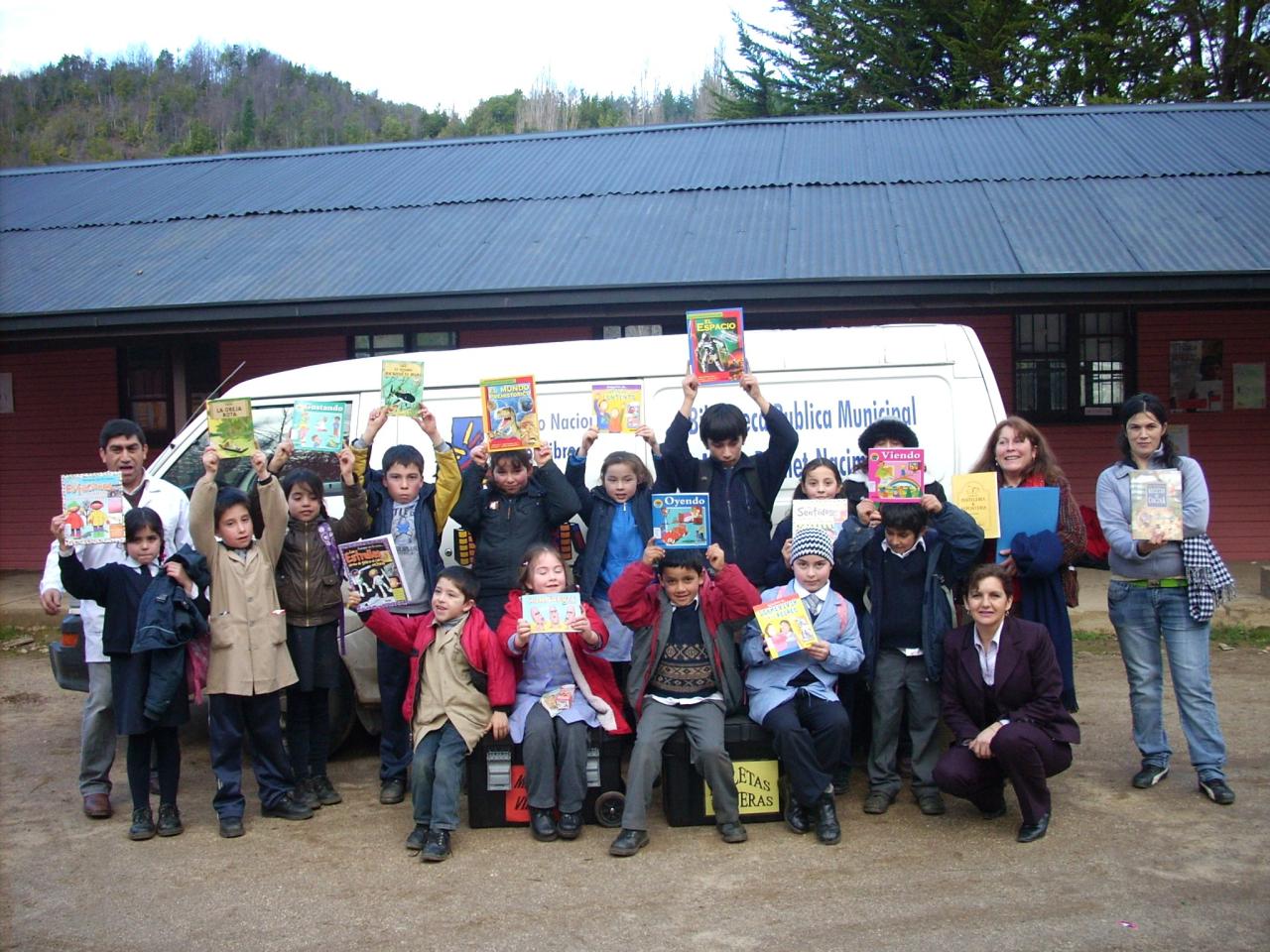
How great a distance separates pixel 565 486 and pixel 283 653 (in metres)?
1.53

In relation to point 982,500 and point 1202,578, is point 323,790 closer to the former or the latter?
point 982,500

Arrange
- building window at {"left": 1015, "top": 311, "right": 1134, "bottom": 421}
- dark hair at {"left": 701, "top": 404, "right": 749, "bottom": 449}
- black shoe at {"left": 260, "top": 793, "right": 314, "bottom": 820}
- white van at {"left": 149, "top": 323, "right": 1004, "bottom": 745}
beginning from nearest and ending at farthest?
black shoe at {"left": 260, "top": 793, "right": 314, "bottom": 820}
dark hair at {"left": 701, "top": 404, "right": 749, "bottom": 449}
white van at {"left": 149, "top": 323, "right": 1004, "bottom": 745}
building window at {"left": 1015, "top": 311, "right": 1134, "bottom": 421}

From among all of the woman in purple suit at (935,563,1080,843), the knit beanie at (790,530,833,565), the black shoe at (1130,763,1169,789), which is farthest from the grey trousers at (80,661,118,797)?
the black shoe at (1130,763,1169,789)

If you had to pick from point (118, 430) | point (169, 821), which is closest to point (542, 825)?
point (169, 821)

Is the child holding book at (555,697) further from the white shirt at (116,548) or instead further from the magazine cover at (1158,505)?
the magazine cover at (1158,505)

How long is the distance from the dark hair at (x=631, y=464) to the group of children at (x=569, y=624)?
1cm

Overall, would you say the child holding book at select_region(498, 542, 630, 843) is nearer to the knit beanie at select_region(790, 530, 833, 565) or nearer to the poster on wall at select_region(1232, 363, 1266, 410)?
the knit beanie at select_region(790, 530, 833, 565)

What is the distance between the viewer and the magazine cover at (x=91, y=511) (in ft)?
16.5

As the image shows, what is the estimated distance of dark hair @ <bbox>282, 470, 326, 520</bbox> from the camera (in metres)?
5.63

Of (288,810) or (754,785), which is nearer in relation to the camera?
(754,785)

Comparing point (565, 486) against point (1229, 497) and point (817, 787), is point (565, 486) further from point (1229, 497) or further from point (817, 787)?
point (1229, 497)

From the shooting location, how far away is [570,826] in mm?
5102

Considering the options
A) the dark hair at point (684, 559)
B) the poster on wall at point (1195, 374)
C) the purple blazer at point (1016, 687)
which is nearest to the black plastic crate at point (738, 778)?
the dark hair at point (684, 559)

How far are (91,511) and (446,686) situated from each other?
172 cm
